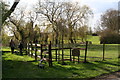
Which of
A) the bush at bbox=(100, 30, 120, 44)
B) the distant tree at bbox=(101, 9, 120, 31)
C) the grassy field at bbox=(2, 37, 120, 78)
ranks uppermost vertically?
the distant tree at bbox=(101, 9, 120, 31)

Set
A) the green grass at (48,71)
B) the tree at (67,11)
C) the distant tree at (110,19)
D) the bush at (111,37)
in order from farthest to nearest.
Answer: the distant tree at (110,19), the bush at (111,37), the tree at (67,11), the green grass at (48,71)

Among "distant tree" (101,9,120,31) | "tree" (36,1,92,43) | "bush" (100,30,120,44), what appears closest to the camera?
"tree" (36,1,92,43)

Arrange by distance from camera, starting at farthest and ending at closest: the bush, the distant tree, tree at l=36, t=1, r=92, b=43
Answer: the distant tree, the bush, tree at l=36, t=1, r=92, b=43

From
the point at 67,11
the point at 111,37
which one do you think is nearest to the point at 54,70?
the point at 67,11

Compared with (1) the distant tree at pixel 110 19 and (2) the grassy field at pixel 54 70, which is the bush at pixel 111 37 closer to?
(1) the distant tree at pixel 110 19

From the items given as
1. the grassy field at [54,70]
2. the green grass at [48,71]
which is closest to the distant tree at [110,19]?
the grassy field at [54,70]

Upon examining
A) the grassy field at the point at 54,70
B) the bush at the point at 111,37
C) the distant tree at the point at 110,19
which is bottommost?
the grassy field at the point at 54,70

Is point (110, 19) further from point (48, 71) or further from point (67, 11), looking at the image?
point (48, 71)

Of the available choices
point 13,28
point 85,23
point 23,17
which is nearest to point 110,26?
point 85,23

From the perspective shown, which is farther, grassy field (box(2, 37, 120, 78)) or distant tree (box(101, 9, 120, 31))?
distant tree (box(101, 9, 120, 31))

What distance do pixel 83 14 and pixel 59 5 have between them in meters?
11.2

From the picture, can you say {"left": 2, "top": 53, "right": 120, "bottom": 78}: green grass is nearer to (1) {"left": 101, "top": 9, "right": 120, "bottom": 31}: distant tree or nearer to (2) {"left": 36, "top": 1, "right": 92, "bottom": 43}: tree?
(2) {"left": 36, "top": 1, "right": 92, "bottom": 43}: tree

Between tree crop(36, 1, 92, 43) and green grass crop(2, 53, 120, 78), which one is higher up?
tree crop(36, 1, 92, 43)

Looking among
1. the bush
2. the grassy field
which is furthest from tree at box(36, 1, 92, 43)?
the grassy field
